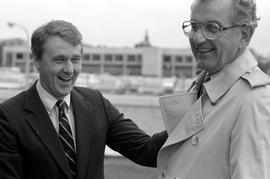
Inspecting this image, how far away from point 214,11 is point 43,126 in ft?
3.39

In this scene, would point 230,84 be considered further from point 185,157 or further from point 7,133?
point 7,133

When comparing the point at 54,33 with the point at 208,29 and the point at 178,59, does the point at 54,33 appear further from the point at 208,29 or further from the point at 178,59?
the point at 178,59

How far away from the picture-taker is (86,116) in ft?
8.00

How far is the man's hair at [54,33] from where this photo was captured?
223cm

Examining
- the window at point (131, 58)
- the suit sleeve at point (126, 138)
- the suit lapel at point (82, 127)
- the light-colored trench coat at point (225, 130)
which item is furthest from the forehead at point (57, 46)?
the window at point (131, 58)

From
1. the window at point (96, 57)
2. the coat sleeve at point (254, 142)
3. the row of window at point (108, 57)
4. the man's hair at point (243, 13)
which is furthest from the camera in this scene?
the window at point (96, 57)

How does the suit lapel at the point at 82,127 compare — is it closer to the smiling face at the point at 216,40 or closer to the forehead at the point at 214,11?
the smiling face at the point at 216,40

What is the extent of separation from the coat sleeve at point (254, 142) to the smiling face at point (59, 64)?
3.15ft

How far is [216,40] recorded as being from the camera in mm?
1779

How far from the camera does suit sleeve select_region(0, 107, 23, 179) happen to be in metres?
2.14

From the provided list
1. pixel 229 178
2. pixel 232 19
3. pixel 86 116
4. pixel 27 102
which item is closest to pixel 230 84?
pixel 232 19

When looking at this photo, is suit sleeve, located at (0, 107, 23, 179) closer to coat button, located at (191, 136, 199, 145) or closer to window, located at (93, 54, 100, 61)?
coat button, located at (191, 136, 199, 145)

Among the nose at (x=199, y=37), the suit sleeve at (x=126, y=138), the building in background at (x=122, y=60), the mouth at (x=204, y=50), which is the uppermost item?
the nose at (x=199, y=37)

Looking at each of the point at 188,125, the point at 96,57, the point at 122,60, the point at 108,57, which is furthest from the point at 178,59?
the point at 188,125
